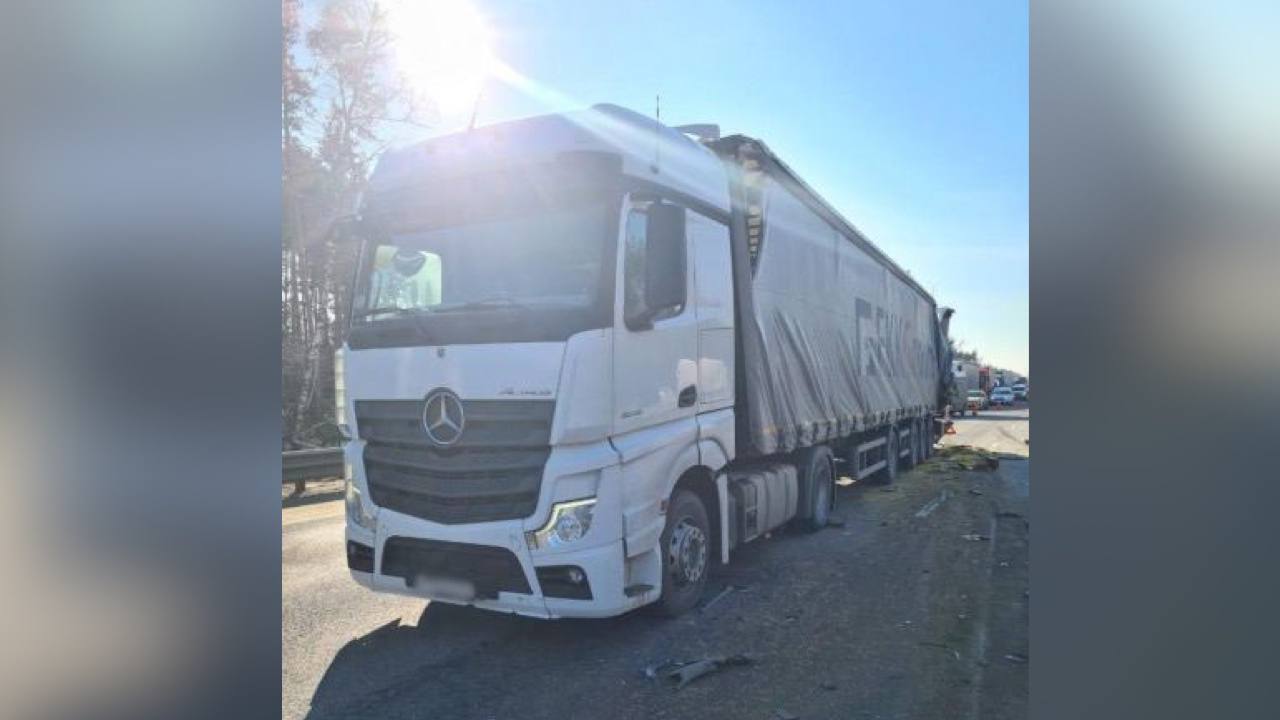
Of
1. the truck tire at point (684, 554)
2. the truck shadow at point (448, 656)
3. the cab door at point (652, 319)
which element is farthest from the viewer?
the truck tire at point (684, 554)

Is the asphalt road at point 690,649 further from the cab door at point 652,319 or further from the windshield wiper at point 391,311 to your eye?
the cab door at point 652,319

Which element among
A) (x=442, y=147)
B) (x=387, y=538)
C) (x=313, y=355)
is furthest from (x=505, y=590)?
(x=442, y=147)

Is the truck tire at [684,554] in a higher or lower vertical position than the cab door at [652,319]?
lower

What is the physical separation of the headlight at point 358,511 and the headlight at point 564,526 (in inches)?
26.4

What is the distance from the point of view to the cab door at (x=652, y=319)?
3.04 meters

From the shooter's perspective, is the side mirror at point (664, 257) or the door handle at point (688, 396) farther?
the door handle at point (688, 396)

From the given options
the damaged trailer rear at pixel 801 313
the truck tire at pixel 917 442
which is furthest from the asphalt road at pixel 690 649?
the truck tire at pixel 917 442

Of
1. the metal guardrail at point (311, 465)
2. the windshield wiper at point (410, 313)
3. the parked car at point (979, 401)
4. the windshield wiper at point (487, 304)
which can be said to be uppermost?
the windshield wiper at point (487, 304)

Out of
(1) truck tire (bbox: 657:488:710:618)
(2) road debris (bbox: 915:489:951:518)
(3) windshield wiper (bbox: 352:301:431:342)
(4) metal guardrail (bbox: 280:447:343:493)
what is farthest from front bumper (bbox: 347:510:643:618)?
(2) road debris (bbox: 915:489:951:518)

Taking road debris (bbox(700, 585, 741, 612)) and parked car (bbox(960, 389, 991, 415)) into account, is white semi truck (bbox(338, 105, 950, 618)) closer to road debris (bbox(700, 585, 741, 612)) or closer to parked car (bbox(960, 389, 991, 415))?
road debris (bbox(700, 585, 741, 612))

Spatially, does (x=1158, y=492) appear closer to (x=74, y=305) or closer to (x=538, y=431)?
(x=74, y=305)

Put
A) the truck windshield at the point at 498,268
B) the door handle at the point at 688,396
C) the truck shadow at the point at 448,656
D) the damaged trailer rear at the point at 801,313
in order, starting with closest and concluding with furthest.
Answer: the truck shadow at the point at 448,656 → the truck windshield at the point at 498,268 → the door handle at the point at 688,396 → the damaged trailer rear at the point at 801,313

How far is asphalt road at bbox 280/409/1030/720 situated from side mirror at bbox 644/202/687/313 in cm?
155

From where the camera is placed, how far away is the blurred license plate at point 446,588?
8.65 ft
